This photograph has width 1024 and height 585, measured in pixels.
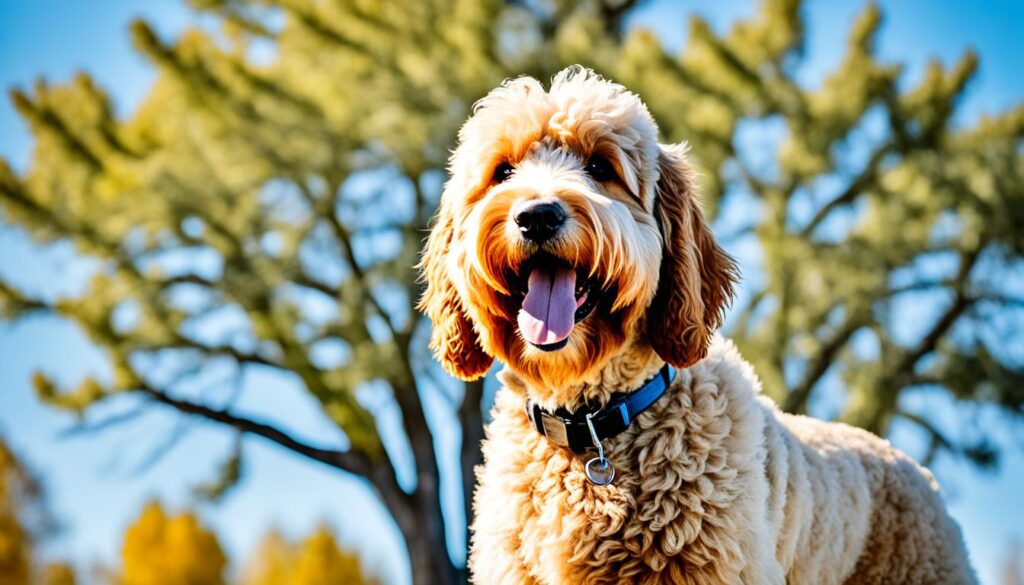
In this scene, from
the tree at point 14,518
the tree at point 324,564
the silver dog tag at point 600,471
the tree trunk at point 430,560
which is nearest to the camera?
the silver dog tag at point 600,471

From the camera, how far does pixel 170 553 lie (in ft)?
112

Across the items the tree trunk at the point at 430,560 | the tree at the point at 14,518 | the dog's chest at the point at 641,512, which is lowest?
the dog's chest at the point at 641,512

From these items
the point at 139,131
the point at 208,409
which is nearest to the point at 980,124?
the point at 208,409

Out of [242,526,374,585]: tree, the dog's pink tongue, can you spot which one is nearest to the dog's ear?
the dog's pink tongue

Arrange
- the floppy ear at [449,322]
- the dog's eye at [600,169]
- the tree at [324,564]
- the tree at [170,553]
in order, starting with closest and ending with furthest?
the dog's eye at [600,169] → the floppy ear at [449,322] → the tree at [324,564] → the tree at [170,553]

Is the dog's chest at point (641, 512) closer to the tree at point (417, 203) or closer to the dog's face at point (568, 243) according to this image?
the dog's face at point (568, 243)

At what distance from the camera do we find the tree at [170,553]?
33.6 m

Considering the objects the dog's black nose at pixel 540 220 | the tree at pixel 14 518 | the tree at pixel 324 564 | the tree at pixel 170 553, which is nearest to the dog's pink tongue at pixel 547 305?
the dog's black nose at pixel 540 220

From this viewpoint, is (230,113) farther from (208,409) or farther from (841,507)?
(841,507)

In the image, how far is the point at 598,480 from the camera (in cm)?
311

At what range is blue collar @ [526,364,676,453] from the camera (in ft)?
10.5

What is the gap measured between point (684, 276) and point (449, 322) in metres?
0.92

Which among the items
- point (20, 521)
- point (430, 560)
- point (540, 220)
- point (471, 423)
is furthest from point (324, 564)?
point (540, 220)

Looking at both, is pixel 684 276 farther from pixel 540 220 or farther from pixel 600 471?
pixel 600 471
